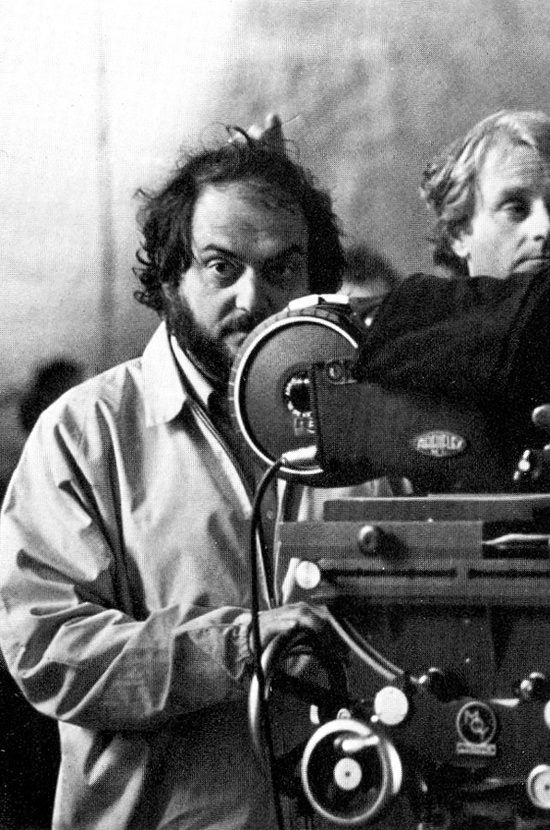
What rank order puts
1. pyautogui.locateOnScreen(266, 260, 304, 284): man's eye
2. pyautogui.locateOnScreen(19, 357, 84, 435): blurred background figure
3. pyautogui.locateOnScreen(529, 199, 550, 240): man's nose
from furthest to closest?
pyautogui.locateOnScreen(19, 357, 84, 435): blurred background figure → pyautogui.locateOnScreen(266, 260, 304, 284): man's eye → pyautogui.locateOnScreen(529, 199, 550, 240): man's nose

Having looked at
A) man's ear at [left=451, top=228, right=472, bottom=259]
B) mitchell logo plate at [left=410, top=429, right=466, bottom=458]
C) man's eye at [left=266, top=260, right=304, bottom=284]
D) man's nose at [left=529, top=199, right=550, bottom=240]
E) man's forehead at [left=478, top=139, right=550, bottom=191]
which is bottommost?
mitchell logo plate at [left=410, top=429, right=466, bottom=458]

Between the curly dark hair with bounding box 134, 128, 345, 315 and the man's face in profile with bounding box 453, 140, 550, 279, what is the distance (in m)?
0.21

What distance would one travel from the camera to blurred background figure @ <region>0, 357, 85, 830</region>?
1957 millimetres

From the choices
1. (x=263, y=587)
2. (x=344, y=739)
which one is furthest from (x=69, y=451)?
(x=344, y=739)

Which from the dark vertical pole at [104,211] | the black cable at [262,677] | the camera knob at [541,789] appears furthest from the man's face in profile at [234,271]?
the camera knob at [541,789]

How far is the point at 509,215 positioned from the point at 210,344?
480 millimetres

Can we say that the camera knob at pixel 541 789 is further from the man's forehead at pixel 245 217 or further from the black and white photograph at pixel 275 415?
Result: the man's forehead at pixel 245 217

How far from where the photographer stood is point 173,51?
2055mm

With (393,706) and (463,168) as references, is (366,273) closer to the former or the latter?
(463,168)

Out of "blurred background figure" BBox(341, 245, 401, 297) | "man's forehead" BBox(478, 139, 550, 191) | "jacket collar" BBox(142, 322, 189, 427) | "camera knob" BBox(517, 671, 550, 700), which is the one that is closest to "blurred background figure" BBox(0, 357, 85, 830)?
"jacket collar" BBox(142, 322, 189, 427)

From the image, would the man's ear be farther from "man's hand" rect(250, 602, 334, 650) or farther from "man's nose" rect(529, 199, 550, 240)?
"man's hand" rect(250, 602, 334, 650)

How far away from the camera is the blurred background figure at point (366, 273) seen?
194 cm

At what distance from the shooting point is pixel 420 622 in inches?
51.1

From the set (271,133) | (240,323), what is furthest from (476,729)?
(271,133)
